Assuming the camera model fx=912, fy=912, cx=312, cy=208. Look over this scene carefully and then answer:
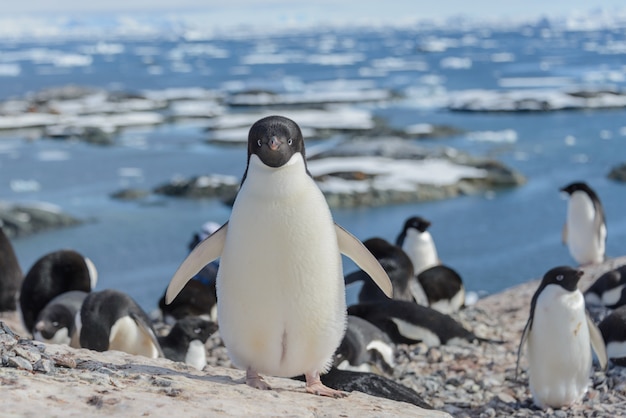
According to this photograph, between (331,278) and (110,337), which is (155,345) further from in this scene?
(331,278)

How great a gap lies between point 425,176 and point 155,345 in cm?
1328

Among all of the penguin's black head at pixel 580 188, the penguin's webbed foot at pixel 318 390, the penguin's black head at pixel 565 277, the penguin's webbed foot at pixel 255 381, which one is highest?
the penguin's black head at pixel 580 188

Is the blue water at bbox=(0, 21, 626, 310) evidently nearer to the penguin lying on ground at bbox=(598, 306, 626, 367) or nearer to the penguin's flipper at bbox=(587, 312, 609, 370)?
the penguin lying on ground at bbox=(598, 306, 626, 367)

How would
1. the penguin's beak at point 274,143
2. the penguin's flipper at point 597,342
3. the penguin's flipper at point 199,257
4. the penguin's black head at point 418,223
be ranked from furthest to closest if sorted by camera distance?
the penguin's black head at point 418,223, the penguin's flipper at point 597,342, the penguin's flipper at point 199,257, the penguin's beak at point 274,143

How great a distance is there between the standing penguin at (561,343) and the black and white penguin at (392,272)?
6.60 feet

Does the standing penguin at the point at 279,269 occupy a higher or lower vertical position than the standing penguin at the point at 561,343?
higher

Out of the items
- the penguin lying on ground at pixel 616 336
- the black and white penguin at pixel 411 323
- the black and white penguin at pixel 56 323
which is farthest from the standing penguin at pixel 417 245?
the black and white penguin at pixel 56 323

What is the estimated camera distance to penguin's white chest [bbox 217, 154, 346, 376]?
10.0ft

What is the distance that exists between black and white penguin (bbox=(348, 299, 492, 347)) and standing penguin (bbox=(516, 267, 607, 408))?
1420 mm

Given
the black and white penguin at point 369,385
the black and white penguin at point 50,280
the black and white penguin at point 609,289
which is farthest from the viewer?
the black and white penguin at point 609,289

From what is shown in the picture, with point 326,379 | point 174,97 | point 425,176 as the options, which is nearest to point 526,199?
point 425,176

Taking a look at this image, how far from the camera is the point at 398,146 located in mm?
20578

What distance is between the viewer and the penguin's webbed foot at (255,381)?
3.10m

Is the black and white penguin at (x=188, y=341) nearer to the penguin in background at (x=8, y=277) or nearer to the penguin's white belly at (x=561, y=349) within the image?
the penguin's white belly at (x=561, y=349)
